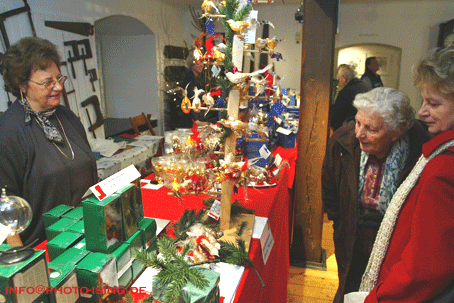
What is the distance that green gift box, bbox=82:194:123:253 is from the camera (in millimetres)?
919

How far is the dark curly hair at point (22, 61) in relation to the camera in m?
1.47

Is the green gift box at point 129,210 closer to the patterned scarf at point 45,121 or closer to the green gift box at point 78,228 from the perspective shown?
the green gift box at point 78,228

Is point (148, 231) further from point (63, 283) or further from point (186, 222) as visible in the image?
point (63, 283)

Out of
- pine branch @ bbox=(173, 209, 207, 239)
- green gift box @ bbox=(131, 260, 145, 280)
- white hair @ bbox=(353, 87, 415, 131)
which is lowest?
green gift box @ bbox=(131, 260, 145, 280)

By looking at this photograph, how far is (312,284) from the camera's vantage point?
259 centimetres

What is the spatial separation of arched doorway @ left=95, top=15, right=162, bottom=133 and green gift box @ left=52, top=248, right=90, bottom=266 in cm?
534

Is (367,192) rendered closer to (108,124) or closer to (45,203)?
(45,203)

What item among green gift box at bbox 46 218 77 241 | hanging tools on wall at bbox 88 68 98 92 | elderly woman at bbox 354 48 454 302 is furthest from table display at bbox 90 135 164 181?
elderly woman at bbox 354 48 454 302

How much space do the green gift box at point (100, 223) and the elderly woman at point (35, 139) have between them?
0.72 metres

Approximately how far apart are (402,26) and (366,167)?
6397 mm

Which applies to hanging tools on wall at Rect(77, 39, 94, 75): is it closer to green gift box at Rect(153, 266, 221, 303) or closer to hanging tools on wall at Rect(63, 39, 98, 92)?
hanging tools on wall at Rect(63, 39, 98, 92)

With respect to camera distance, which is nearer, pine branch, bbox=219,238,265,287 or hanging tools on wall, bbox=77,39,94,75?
pine branch, bbox=219,238,265,287

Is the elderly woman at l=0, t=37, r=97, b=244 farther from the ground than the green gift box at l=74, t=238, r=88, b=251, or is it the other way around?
the elderly woman at l=0, t=37, r=97, b=244

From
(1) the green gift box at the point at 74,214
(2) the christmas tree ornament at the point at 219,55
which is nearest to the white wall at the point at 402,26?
(2) the christmas tree ornament at the point at 219,55
